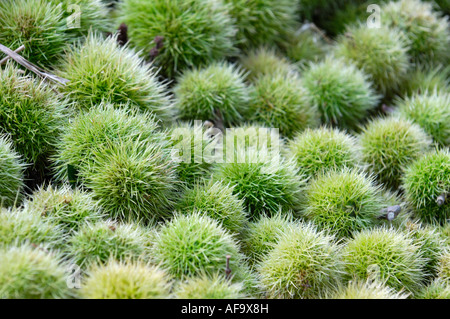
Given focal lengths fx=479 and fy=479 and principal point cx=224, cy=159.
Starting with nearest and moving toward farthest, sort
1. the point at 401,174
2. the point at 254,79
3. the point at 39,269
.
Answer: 1. the point at 39,269
2. the point at 401,174
3. the point at 254,79

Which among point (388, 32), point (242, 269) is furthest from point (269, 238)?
point (388, 32)

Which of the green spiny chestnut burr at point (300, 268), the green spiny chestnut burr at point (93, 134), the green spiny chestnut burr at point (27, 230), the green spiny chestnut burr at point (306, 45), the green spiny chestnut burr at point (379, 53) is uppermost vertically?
the green spiny chestnut burr at point (306, 45)

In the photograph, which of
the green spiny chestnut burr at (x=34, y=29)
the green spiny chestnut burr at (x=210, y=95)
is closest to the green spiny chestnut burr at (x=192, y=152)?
the green spiny chestnut burr at (x=210, y=95)

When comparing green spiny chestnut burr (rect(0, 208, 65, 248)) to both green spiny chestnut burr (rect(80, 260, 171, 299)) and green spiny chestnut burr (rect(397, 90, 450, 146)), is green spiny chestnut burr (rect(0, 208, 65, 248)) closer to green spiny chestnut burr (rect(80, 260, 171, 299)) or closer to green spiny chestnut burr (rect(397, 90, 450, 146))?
green spiny chestnut burr (rect(80, 260, 171, 299))

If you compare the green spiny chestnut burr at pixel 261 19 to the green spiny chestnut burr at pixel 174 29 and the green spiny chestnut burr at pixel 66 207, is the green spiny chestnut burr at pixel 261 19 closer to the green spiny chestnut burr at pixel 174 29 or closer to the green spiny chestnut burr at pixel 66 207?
the green spiny chestnut burr at pixel 174 29

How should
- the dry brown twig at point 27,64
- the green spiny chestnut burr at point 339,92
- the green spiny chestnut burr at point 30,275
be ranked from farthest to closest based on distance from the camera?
the green spiny chestnut burr at point 339,92 → the dry brown twig at point 27,64 → the green spiny chestnut burr at point 30,275

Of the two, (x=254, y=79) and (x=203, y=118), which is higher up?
(x=254, y=79)

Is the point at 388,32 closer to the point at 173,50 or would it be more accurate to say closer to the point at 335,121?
the point at 335,121
